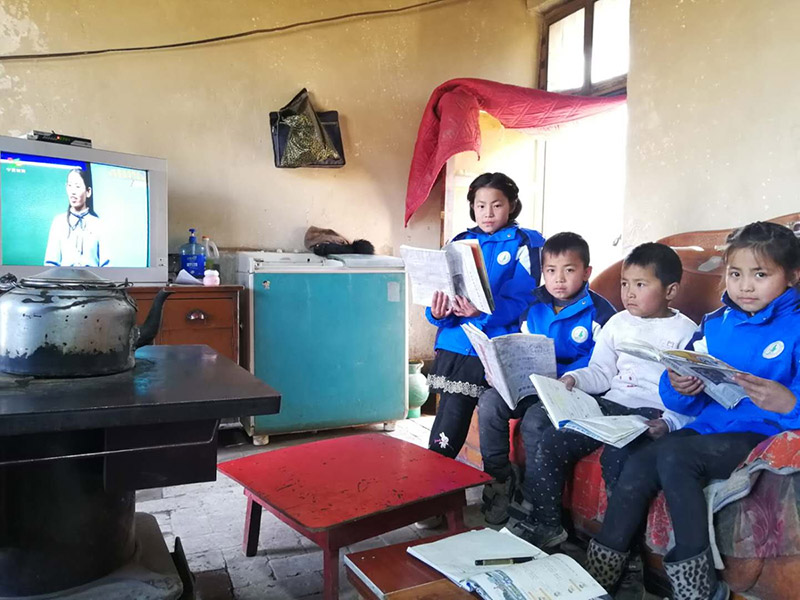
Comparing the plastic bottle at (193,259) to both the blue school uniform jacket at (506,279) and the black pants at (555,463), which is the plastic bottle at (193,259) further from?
the black pants at (555,463)

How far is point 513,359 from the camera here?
184 centimetres

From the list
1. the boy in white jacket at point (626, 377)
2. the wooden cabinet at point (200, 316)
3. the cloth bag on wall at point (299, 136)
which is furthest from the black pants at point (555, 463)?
the cloth bag on wall at point (299, 136)

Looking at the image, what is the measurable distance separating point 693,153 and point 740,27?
50cm

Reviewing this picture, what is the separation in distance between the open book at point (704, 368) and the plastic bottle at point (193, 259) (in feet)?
7.23

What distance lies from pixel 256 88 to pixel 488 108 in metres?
1.33

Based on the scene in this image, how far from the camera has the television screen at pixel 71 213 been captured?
2.46 metres

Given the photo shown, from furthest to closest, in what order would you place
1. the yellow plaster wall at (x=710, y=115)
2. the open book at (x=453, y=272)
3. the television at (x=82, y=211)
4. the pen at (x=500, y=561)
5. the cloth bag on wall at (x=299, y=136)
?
the cloth bag on wall at (x=299, y=136)
the television at (x=82, y=211)
the yellow plaster wall at (x=710, y=115)
the open book at (x=453, y=272)
the pen at (x=500, y=561)

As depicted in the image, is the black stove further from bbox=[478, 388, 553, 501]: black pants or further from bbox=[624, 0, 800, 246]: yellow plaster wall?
bbox=[624, 0, 800, 246]: yellow plaster wall

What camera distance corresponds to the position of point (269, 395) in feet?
3.27

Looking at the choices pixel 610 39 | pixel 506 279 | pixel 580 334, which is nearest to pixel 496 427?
pixel 580 334

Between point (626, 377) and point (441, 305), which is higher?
point (441, 305)

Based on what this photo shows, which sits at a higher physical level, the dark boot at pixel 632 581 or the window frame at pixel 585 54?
the window frame at pixel 585 54

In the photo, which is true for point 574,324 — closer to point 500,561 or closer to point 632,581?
point 632,581

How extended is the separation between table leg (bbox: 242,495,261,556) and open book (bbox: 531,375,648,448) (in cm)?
92
